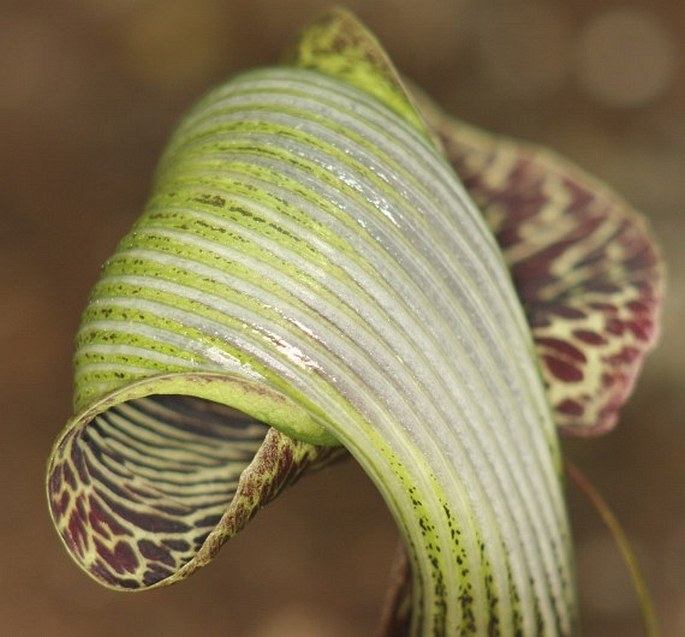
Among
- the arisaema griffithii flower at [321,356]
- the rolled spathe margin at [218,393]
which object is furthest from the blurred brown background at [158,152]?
the rolled spathe margin at [218,393]

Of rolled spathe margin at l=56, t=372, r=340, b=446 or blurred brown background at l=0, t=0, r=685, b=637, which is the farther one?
blurred brown background at l=0, t=0, r=685, b=637

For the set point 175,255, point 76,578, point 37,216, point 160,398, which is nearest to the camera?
point 175,255

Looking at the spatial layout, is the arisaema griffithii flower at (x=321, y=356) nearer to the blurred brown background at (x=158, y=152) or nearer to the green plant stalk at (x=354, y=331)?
the green plant stalk at (x=354, y=331)

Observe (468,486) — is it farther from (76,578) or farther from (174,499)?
(76,578)

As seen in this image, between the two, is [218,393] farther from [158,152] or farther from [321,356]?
[158,152]

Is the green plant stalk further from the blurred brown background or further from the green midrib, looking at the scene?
the blurred brown background

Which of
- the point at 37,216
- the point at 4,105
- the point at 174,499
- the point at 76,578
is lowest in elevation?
the point at 76,578

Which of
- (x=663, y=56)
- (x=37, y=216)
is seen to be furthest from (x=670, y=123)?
(x=37, y=216)

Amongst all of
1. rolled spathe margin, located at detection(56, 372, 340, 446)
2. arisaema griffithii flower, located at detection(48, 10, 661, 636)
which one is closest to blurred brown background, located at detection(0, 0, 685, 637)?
arisaema griffithii flower, located at detection(48, 10, 661, 636)
